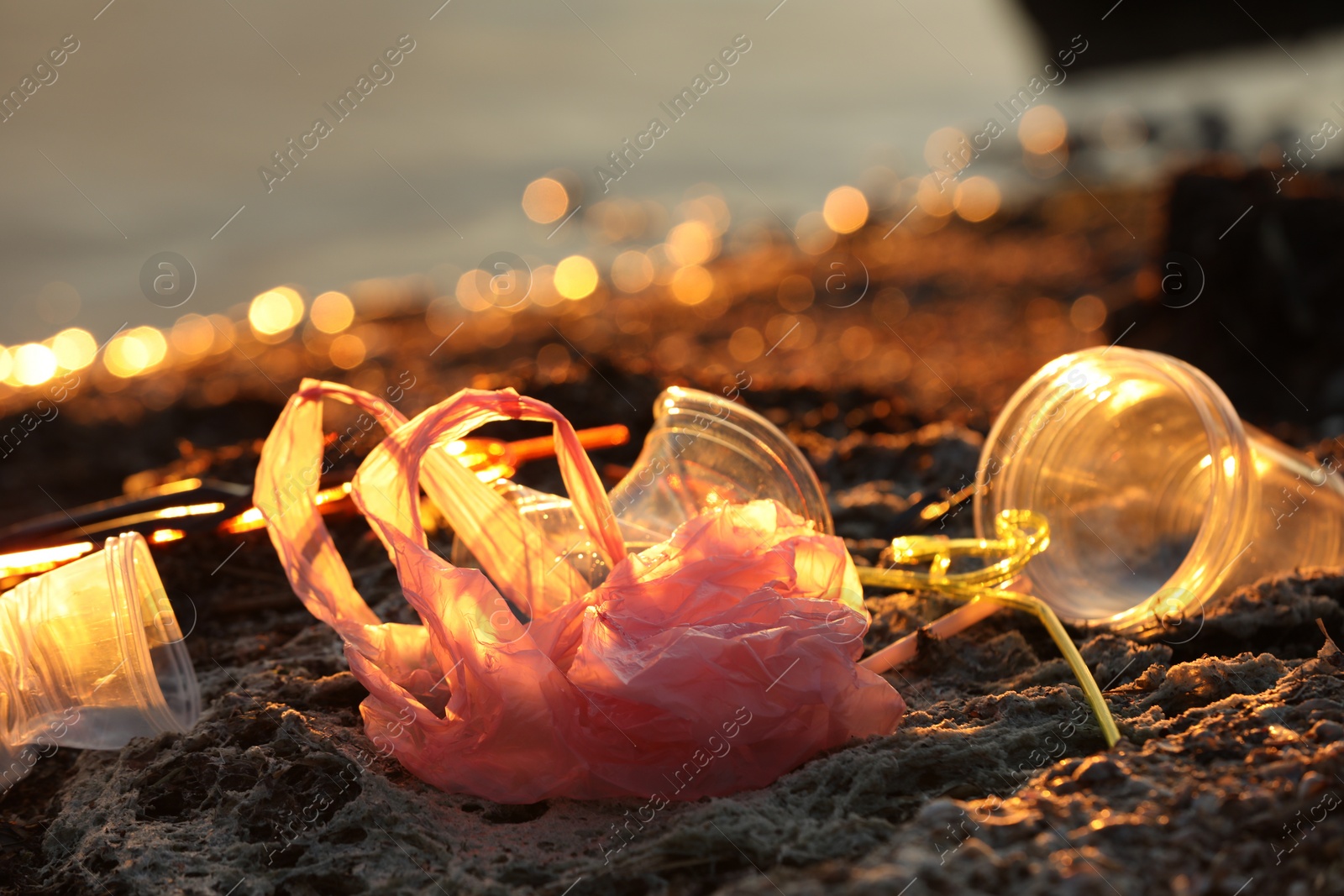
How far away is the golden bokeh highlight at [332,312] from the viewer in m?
11.2

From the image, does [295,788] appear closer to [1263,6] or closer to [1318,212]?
[1318,212]

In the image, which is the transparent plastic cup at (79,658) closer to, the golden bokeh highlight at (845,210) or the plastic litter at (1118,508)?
the plastic litter at (1118,508)

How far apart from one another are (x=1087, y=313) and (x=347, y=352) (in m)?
6.62

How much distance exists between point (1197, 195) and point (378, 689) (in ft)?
21.8

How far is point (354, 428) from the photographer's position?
474cm

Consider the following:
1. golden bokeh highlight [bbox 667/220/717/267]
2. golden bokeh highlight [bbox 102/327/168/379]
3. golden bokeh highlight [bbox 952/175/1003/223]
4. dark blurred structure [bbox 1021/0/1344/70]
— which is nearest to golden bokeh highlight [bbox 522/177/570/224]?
golden bokeh highlight [bbox 667/220/717/267]

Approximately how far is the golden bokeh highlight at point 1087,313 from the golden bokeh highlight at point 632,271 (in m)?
5.30

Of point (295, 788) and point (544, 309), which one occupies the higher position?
point (544, 309)

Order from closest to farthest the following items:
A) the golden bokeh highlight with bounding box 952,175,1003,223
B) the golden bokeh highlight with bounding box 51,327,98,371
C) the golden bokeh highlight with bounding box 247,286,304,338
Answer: the golden bokeh highlight with bounding box 51,327,98,371 < the golden bokeh highlight with bounding box 247,286,304,338 < the golden bokeh highlight with bounding box 952,175,1003,223

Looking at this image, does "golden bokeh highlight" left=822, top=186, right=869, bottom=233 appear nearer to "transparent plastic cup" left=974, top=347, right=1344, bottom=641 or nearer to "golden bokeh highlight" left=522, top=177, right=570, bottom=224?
"golden bokeh highlight" left=522, top=177, right=570, bottom=224

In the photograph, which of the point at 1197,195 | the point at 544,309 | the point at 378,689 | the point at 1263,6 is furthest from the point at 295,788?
the point at 1263,6

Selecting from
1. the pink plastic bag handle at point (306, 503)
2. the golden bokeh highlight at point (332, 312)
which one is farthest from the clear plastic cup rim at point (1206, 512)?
the golden bokeh highlight at point (332, 312)

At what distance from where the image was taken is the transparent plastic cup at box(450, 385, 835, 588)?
238 cm

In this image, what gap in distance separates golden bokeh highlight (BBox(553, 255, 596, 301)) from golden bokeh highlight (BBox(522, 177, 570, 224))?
127 cm
